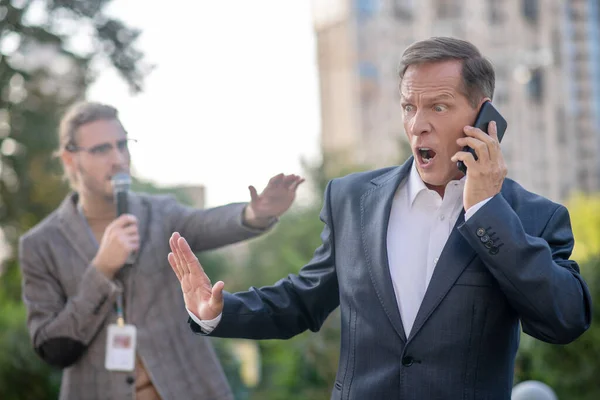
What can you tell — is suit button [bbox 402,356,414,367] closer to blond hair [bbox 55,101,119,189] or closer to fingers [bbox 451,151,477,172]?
fingers [bbox 451,151,477,172]

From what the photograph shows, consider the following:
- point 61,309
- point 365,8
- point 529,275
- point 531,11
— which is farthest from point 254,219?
point 531,11

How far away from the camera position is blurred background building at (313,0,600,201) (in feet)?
242

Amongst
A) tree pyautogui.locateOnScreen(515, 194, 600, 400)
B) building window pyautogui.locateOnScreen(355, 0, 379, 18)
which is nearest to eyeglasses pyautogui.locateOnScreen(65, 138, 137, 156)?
tree pyautogui.locateOnScreen(515, 194, 600, 400)

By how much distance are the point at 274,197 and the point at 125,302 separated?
0.90 metres

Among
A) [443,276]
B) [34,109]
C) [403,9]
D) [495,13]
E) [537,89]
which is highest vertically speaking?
[443,276]

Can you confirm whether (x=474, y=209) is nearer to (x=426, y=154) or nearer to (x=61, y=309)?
(x=426, y=154)

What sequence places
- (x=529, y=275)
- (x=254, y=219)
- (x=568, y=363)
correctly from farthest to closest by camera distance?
(x=568, y=363), (x=254, y=219), (x=529, y=275)

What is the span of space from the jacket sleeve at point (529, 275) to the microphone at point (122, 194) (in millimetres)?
2063

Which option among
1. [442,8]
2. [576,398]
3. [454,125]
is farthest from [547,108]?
[454,125]

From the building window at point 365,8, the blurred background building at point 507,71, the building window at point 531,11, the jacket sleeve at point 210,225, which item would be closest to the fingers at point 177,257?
the jacket sleeve at point 210,225

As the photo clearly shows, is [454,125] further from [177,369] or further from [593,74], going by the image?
[593,74]

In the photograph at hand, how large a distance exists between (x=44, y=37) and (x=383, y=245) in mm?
3896

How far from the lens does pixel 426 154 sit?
339 centimetres

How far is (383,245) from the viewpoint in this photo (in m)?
3.44
